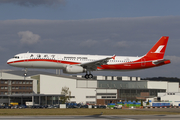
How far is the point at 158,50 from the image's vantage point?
67562 mm

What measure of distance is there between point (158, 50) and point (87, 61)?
18342 mm

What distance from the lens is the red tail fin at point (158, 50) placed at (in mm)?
66625

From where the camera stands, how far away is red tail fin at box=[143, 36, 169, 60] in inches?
2623

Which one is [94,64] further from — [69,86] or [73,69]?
[69,86]

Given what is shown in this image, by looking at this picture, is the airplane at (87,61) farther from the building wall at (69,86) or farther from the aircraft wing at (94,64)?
the building wall at (69,86)

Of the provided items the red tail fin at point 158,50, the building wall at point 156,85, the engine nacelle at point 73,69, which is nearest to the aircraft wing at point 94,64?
the engine nacelle at point 73,69

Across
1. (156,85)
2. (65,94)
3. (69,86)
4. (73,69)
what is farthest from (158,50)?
(156,85)

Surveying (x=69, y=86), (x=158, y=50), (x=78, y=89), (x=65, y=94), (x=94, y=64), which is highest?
(x=158, y=50)

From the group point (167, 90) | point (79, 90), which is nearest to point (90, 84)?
point (79, 90)

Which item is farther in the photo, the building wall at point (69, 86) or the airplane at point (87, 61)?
the building wall at point (69, 86)

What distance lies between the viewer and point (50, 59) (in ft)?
192

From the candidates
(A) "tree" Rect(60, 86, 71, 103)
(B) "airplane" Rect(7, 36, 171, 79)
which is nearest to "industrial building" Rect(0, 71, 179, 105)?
(A) "tree" Rect(60, 86, 71, 103)

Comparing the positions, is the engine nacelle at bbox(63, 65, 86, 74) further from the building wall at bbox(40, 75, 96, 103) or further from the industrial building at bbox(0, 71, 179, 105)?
the building wall at bbox(40, 75, 96, 103)

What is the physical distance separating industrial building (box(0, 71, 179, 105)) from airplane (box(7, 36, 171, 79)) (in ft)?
188
